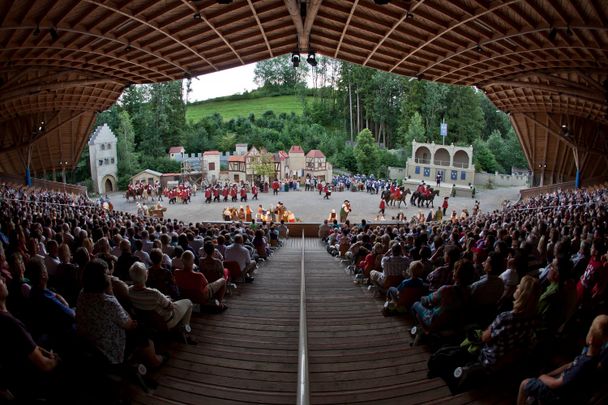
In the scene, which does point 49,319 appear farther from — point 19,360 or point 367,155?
point 367,155

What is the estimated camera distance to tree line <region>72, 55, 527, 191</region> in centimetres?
4659

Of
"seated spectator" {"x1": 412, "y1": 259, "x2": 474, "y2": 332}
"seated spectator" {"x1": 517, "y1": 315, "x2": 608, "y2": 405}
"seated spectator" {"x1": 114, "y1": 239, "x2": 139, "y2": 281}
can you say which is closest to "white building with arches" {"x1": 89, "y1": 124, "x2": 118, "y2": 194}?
Answer: "seated spectator" {"x1": 114, "y1": 239, "x2": 139, "y2": 281}

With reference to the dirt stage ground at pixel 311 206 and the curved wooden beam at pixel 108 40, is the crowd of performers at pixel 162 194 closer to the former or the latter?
the dirt stage ground at pixel 311 206

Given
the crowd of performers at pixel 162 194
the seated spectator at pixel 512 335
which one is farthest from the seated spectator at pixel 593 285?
the crowd of performers at pixel 162 194

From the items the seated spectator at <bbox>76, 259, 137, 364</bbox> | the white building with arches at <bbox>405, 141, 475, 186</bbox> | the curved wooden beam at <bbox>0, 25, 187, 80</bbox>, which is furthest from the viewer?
the white building with arches at <bbox>405, 141, 475, 186</bbox>

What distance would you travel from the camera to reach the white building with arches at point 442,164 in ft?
136

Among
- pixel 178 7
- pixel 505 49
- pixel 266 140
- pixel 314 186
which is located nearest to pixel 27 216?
pixel 178 7

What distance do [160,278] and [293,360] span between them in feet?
5.54

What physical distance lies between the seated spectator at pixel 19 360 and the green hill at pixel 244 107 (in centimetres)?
6623

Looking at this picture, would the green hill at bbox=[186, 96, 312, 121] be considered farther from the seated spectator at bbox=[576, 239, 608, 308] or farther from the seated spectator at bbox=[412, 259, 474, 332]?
the seated spectator at bbox=[412, 259, 474, 332]

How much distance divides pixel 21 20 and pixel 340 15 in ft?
28.2

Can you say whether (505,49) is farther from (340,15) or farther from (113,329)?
(113,329)

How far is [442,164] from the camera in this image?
43.3 m

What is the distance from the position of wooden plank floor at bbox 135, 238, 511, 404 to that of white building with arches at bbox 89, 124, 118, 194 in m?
40.1
